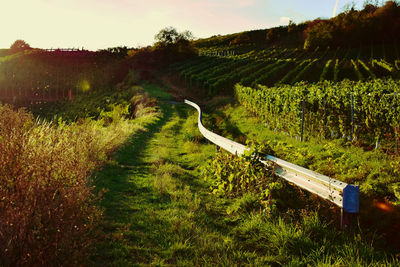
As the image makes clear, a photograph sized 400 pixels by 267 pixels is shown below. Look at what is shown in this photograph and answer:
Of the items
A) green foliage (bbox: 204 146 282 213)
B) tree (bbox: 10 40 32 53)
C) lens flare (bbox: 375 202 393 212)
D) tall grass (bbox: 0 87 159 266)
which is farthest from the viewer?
tree (bbox: 10 40 32 53)

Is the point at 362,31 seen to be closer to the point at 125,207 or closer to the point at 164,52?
the point at 164,52

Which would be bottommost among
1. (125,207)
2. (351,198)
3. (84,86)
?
(125,207)

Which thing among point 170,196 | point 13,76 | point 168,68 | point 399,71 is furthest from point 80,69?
point 170,196

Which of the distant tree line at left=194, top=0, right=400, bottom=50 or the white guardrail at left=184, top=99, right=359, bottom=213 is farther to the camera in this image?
the distant tree line at left=194, top=0, right=400, bottom=50

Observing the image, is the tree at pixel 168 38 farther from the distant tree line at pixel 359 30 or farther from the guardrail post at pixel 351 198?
the guardrail post at pixel 351 198

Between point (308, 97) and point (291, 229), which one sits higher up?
point (308, 97)

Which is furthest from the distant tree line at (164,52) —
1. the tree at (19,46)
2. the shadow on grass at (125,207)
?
the shadow on grass at (125,207)

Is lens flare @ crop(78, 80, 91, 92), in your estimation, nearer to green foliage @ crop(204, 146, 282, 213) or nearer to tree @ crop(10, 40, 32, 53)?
tree @ crop(10, 40, 32, 53)

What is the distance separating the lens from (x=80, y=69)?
230 ft

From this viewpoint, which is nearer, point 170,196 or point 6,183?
point 6,183

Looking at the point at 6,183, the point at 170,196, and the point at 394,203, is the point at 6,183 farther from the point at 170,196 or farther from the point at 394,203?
the point at 394,203

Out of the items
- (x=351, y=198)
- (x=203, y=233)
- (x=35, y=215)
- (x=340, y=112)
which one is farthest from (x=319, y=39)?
(x=35, y=215)

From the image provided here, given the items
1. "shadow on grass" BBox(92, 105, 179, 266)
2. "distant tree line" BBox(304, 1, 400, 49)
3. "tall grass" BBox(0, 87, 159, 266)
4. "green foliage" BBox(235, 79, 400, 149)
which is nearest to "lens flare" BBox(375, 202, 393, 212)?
"shadow on grass" BBox(92, 105, 179, 266)

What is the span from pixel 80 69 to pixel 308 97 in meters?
69.3
